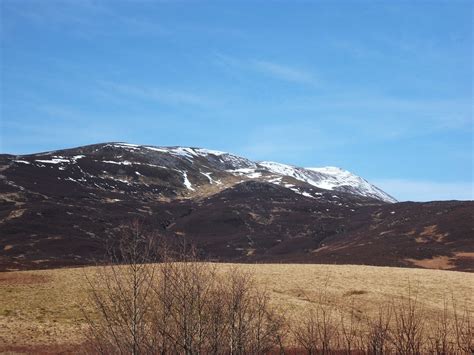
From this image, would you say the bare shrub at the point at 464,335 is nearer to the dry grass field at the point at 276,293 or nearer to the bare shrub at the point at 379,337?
the bare shrub at the point at 379,337

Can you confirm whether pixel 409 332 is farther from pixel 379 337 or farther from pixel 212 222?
pixel 212 222

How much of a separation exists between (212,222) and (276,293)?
10555cm

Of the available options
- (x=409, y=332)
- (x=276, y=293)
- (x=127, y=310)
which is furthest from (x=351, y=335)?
(x=127, y=310)

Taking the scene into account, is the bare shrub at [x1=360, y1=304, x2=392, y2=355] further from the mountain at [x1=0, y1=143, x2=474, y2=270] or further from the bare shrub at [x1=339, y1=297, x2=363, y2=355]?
the mountain at [x1=0, y1=143, x2=474, y2=270]

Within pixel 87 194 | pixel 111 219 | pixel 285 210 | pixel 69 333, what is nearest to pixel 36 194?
pixel 87 194

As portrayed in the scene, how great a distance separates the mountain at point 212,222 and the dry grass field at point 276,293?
25.6 metres

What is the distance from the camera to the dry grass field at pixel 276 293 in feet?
99.7

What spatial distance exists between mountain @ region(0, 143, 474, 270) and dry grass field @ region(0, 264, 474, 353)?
25595 mm

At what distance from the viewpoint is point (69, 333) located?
100 feet

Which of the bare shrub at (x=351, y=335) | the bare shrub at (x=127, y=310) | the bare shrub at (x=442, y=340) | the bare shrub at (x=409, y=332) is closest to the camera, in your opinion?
the bare shrub at (x=442, y=340)

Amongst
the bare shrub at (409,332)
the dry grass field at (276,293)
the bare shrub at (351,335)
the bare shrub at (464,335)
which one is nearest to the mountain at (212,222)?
the dry grass field at (276,293)

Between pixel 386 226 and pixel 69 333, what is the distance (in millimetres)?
106321

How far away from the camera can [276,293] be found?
41531 mm

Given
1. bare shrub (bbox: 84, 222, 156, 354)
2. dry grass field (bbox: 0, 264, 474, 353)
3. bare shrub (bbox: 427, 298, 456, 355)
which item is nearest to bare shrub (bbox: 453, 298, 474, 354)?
bare shrub (bbox: 427, 298, 456, 355)
